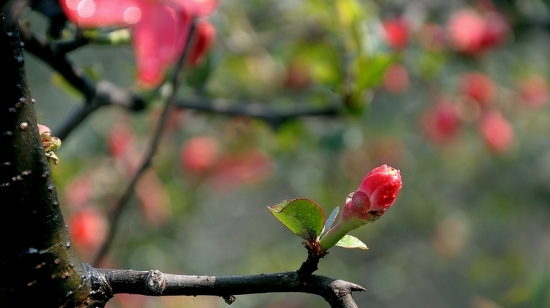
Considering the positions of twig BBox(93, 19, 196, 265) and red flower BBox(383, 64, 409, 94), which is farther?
red flower BBox(383, 64, 409, 94)

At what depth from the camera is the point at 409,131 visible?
2.08 meters

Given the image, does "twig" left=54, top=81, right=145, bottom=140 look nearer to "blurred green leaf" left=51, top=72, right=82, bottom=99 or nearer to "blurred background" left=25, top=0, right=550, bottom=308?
"blurred green leaf" left=51, top=72, right=82, bottom=99

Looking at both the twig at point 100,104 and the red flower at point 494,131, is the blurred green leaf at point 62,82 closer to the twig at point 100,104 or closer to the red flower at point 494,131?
the twig at point 100,104

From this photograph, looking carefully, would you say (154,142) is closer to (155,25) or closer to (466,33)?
(155,25)

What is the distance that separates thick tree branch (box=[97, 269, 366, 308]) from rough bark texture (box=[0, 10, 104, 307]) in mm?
34

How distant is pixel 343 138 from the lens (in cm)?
112

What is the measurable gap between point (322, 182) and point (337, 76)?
0.77 metres

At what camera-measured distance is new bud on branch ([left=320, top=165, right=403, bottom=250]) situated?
1.14 feet

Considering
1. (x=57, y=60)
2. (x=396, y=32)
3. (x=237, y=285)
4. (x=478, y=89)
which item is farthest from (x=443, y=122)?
(x=237, y=285)

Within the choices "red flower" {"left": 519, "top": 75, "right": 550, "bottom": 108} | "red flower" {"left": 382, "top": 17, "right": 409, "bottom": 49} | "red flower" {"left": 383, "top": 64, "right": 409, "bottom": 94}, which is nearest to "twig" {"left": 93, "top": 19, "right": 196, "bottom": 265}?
"red flower" {"left": 382, "top": 17, "right": 409, "bottom": 49}

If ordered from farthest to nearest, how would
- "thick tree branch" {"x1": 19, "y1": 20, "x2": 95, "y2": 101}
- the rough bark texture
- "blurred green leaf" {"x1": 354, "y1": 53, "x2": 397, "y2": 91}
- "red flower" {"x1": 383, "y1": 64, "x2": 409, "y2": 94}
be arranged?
"red flower" {"x1": 383, "y1": 64, "x2": 409, "y2": 94} < "blurred green leaf" {"x1": 354, "y1": 53, "x2": 397, "y2": 91} < "thick tree branch" {"x1": 19, "y1": 20, "x2": 95, "y2": 101} < the rough bark texture

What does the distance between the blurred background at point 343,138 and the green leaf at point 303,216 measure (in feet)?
1.41

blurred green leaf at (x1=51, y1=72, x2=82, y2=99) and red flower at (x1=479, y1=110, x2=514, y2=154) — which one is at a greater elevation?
→ red flower at (x1=479, y1=110, x2=514, y2=154)

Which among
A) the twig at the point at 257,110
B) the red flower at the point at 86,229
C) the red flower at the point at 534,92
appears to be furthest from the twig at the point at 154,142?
the red flower at the point at 534,92
